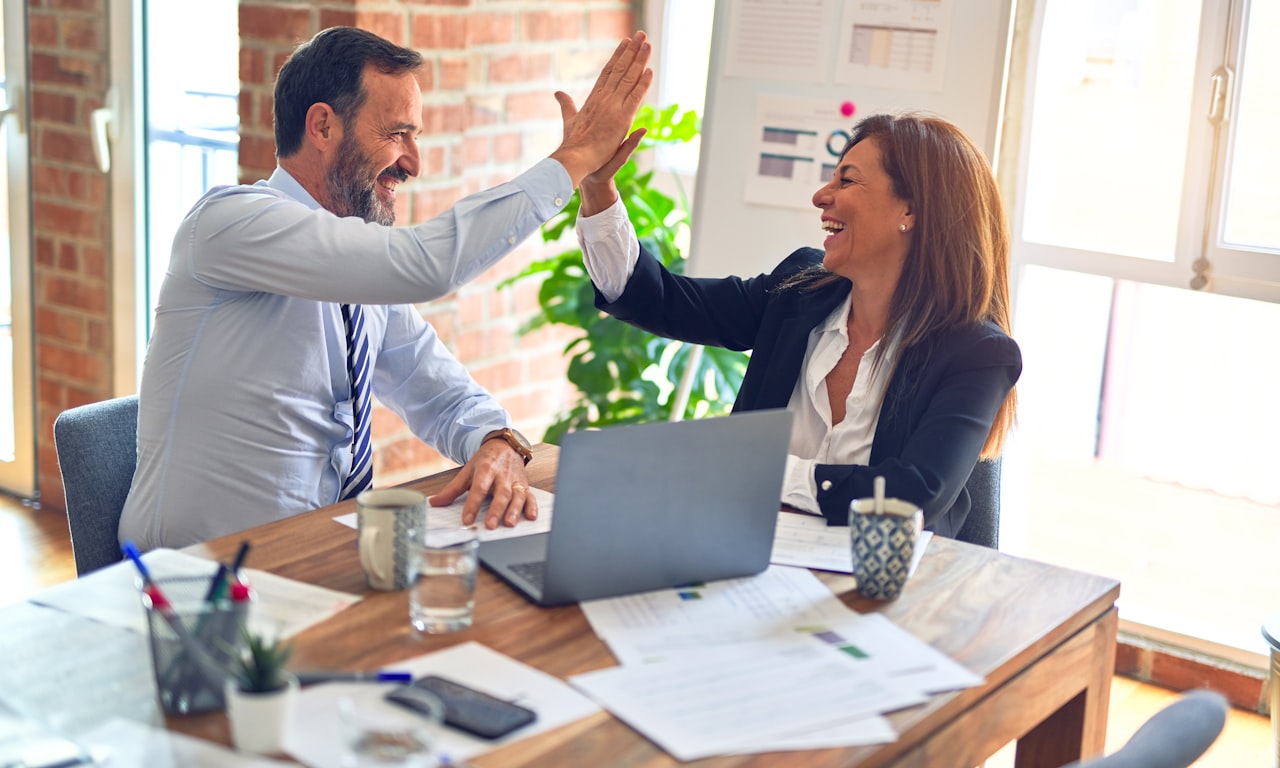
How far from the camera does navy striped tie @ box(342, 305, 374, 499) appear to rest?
2.02m

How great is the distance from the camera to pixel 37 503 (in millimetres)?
3848

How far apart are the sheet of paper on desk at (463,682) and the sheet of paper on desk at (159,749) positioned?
0.04 meters

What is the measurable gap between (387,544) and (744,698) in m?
0.44

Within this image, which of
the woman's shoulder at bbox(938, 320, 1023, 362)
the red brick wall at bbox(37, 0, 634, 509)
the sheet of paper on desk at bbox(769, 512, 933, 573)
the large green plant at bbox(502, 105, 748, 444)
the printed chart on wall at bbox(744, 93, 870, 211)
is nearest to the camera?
the sheet of paper on desk at bbox(769, 512, 933, 573)

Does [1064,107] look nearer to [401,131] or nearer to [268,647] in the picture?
[401,131]

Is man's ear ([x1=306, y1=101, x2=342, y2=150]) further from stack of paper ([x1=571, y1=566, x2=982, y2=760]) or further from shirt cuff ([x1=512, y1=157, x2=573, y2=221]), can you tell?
stack of paper ([x1=571, y1=566, x2=982, y2=760])

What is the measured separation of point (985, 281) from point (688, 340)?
54 cm

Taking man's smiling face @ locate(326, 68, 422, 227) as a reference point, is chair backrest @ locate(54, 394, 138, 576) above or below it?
below

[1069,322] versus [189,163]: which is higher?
[189,163]

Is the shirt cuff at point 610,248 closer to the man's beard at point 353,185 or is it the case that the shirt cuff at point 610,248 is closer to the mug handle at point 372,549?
the man's beard at point 353,185

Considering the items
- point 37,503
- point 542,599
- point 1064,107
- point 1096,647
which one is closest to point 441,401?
point 542,599

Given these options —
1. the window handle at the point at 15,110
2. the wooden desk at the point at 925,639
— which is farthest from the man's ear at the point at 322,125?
the window handle at the point at 15,110

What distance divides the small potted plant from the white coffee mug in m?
0.35

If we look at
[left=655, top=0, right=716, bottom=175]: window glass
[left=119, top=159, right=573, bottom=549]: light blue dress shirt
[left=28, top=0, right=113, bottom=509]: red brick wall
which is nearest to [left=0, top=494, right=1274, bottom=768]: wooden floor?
[left=28, top=0, right=113, bottom=509]: red brick wall
